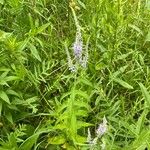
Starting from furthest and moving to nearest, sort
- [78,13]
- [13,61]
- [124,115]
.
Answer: [78,13] → [13,61] → [124,115]

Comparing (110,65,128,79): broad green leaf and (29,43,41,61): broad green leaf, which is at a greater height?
(29,43,41,61): broad green leaf

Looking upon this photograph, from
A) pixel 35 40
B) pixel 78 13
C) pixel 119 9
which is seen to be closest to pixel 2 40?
pixel 35 40

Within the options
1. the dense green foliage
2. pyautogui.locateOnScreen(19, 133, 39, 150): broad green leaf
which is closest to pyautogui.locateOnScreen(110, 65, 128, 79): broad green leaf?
the dense green foliage

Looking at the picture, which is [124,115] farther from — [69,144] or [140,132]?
[69,144]

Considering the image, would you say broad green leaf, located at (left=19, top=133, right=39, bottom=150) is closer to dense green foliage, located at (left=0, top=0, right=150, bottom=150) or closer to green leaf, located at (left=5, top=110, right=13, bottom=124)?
dense green foliage, located at (left=0, top=0, right=150, bottom=150)

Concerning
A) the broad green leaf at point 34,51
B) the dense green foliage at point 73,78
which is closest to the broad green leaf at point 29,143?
the dense green foliage at point 73,78

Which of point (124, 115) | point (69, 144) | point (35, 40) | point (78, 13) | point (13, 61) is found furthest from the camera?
point (78, 13)

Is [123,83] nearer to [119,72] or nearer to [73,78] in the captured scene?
[119,72]

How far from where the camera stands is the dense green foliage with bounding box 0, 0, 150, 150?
2.11 metres

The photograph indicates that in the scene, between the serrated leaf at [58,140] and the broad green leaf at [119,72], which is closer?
the serrated leaf at [58,140]

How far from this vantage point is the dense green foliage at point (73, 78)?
2111 mm

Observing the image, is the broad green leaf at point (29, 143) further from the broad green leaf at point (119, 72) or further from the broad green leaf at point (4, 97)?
the broad green leaf at point (119, 72)

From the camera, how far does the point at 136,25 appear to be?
9.05ft

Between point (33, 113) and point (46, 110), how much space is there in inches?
2.9
